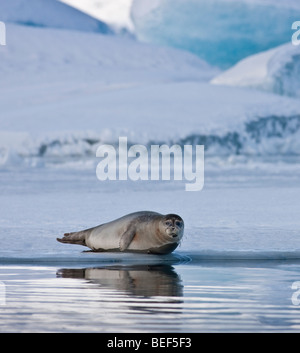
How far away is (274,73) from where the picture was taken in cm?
1805

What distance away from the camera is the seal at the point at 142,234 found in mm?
5027

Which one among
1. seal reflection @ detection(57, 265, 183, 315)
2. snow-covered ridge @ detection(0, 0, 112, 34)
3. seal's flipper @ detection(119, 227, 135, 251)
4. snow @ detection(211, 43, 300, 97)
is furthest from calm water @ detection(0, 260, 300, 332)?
snow-covered ridge @ detection(0, 0, 112, 34)

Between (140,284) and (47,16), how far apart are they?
2279 centimetres

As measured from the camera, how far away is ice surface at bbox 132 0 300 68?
22.2 m

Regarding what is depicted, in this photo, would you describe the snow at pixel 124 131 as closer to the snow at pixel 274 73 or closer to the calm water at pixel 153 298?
the snow at pixel 274 73

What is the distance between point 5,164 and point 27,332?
421 inches

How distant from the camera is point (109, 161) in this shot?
1382cm

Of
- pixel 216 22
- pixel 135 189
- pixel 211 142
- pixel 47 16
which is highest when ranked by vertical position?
pixel 47 16

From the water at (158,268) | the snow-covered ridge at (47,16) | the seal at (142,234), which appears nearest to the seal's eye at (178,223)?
the seal at (142,234)

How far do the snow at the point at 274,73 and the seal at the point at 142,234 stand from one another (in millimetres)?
12929

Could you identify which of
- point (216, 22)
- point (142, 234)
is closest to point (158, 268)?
point (142, 234)

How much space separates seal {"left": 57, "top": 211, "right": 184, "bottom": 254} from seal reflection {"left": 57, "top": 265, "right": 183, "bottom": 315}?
26cm

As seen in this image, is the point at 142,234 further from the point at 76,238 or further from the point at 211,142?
the point at 211,142

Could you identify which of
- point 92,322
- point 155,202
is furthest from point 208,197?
point 92,322
